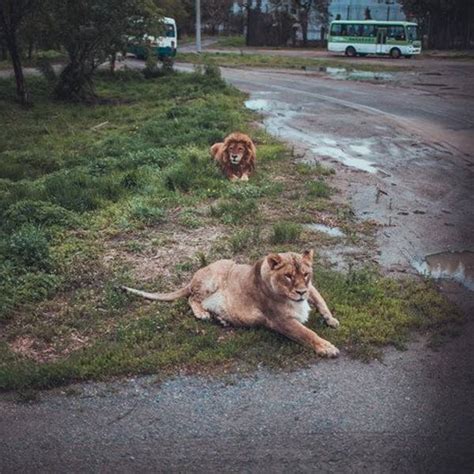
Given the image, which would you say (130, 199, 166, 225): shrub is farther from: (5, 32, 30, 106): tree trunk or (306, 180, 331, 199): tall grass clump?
(5, 32, 30, 106): tree trunk

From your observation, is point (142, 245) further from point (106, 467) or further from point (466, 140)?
point (466, 140)

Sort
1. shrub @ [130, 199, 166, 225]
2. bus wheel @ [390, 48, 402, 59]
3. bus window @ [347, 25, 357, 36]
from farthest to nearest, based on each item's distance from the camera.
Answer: bus window @ [347, 25, 357, 36], bus wheel @ [390, 48, 402, 59], shrub @ [130, 199, 166, 225]

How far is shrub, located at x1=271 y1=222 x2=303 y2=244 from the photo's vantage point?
896cm

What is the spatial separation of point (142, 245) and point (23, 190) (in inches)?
131

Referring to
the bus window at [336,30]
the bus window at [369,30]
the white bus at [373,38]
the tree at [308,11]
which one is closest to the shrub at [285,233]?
the white bus at [373,38]

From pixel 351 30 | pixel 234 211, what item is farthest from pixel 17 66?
pixel 351 30

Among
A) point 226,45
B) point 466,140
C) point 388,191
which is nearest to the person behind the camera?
point 388,191

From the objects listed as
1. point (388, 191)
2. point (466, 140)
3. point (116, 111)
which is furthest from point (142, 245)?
point (116, 111)

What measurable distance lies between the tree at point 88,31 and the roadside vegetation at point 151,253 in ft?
23.7

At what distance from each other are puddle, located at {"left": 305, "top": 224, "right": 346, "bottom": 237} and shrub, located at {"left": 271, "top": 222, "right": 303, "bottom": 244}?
0.48 metres

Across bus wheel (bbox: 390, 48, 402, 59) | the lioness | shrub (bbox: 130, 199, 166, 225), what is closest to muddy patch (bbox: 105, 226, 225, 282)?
shrub (bbox: 130, 199, 166, 225)

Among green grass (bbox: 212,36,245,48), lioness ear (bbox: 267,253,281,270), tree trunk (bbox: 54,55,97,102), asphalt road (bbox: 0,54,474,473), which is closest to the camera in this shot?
asphalt road (bbox: 0,54,474,473)

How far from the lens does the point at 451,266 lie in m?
8.47

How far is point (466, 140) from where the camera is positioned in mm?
17000
